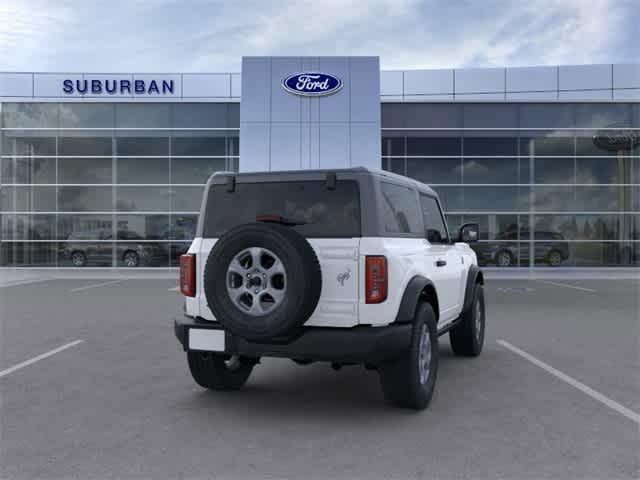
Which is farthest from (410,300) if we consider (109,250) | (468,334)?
(109,250)

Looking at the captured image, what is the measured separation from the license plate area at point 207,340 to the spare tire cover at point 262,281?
19 centimetres

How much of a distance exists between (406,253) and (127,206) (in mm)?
21730

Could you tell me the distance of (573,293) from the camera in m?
14.8

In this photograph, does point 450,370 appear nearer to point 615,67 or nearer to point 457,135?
point 457,135

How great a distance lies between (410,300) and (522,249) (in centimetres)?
2098

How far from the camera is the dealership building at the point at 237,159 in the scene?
78.8 ft

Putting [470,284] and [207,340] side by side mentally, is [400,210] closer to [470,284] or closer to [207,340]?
[207,340]

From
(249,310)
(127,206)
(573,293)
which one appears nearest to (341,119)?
(127,206)

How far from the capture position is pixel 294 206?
14.9 feet

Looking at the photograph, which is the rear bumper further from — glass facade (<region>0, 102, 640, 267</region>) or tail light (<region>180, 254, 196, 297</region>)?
glass facade (<region>0, 102, 640, 267</region>)

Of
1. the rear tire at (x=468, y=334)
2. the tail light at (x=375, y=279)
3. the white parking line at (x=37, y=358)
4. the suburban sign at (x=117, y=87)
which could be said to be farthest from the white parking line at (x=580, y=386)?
the suburban sign at (x=117, y=87)

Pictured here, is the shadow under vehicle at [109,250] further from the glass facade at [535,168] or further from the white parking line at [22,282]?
the glass facade at [535,168]

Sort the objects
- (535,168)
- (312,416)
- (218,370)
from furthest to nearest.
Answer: (535,168) → (218,370) → (312,416)

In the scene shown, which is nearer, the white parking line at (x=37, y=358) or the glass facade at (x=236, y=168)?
the white parking line at (x=37, y=358)
